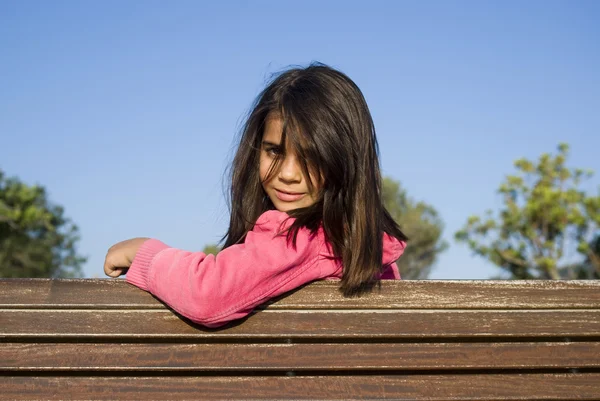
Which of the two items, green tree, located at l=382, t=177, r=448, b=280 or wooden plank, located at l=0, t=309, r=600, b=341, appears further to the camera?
green tree, located at l=382, t=177, r=448, b=280

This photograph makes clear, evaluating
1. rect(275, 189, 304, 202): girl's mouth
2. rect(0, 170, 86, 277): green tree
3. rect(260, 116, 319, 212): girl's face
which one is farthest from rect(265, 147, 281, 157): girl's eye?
rect(0, 170, 86, 277): green tree

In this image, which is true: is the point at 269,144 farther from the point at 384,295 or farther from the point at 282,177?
the point at 384,295

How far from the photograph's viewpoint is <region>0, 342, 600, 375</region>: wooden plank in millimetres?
2254

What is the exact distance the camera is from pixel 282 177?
9.07 feet

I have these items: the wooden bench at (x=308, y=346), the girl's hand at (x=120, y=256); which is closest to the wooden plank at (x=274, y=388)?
the wooden bench at (x=308, y=346)

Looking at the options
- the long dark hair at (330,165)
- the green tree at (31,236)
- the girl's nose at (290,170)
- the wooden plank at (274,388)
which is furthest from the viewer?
the green tree at (31,236)

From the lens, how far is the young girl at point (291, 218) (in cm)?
227

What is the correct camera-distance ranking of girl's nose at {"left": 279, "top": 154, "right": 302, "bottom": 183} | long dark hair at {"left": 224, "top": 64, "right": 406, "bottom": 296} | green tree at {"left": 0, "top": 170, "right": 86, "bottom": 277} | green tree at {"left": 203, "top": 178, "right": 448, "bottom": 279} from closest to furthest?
long dark hair at {"left": 224, "top": 64, "right": 406, "bottom": 296} < girl's nose at {"left": 279, "top": 154, "right": 302, "bottom": 183} < green tree at {"left": 0, "top": 170, "right": 86, "bottom": 277} < green tree at {"left": 203, "top": 178, "right": 448, "bottom": 279}

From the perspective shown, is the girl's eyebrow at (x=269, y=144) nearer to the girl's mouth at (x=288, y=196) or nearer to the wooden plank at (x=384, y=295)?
the girl's mouth at (x=288, y=196)

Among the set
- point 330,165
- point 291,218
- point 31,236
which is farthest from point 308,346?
point 31,236

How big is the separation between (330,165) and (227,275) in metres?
0.61

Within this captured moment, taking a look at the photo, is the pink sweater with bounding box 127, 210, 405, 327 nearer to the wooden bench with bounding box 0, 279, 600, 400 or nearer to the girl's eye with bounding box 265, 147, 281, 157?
the wooden bench with bounding box 0, 279, 600, 400

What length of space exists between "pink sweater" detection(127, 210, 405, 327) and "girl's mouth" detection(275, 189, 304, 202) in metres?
0.35

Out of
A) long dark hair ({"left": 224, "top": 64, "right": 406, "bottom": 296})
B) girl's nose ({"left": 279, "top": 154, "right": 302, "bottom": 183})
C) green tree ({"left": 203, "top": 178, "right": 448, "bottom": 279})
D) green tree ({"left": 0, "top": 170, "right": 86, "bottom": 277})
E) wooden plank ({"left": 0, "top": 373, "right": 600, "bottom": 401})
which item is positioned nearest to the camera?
wooden plank ({"left": 0, "top": 373, "right": 600, "bottom": 401})
